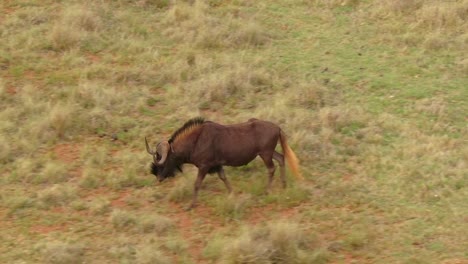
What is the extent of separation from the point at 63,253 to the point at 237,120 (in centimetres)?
376

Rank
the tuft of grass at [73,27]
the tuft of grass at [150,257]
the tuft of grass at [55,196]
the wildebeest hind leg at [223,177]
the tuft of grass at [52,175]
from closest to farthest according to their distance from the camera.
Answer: the tuft of grass at [150,257]
the tuft of grass at [55,196]
the wildebeest hind leg at [223,177]
the tuft of grass at [52,175]
the tuft of grass at [73,27]

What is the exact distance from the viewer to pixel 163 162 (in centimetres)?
861

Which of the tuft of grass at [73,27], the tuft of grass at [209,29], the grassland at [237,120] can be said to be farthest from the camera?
the tuft of grass at [209,29]

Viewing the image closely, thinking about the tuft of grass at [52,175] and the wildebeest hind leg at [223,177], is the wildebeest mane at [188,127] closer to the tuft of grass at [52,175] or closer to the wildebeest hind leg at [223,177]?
the wildebeest hind leg at [223,177]

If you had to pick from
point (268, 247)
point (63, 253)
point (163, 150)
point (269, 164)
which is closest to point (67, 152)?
point (163, 150)

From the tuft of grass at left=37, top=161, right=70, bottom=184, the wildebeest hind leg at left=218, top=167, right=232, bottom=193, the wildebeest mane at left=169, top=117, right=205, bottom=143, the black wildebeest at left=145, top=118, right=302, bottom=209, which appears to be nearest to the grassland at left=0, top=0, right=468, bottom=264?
the tuft of grass at left=37, top=161, right=70, bottom=184

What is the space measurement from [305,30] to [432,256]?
6.75 m

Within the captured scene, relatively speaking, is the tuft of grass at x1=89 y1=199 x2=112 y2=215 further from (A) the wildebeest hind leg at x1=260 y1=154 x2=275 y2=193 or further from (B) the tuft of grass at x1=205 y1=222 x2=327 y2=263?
(A) the wildebeest hind leg at x1=260 y1=154 x2=275 y2=193

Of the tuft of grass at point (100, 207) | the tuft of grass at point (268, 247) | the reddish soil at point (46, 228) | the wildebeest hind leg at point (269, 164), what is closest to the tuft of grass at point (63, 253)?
the reddish soil at point (46, 228)

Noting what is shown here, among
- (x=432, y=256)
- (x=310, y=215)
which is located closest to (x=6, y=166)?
(x=310, y=215)

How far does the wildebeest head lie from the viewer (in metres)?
8.59

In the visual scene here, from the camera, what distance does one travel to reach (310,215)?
8.23 meters

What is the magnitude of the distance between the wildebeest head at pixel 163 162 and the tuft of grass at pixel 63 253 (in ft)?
5.04

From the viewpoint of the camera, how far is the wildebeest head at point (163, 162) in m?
8.59
